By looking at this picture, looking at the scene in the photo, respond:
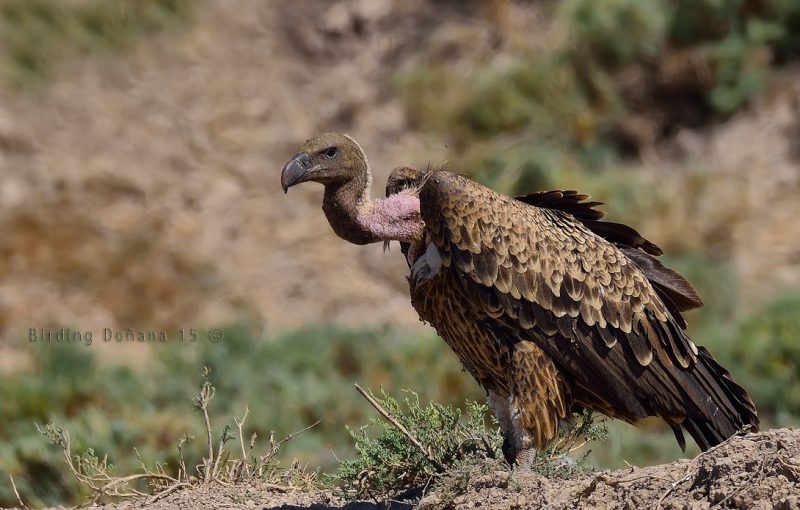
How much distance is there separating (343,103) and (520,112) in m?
2.35

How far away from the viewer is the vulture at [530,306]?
7.29m

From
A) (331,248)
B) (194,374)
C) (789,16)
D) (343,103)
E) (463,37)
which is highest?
(789,16)

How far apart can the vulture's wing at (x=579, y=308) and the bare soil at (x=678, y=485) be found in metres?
0.73

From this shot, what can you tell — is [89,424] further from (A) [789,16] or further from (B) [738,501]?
(A) [789,16]

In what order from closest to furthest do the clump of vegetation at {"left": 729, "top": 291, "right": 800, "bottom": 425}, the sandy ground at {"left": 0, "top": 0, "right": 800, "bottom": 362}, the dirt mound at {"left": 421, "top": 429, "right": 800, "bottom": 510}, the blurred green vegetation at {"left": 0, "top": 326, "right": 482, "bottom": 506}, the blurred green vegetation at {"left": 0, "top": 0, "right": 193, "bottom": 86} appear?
the dirt mound at {"left": 421, "top": 429, "right": 800, "bottom": 510} → the blurred green vegetation at {"left": 0, "top": 326, "right": 482, "bottom": 506} → the clump of vegetation at {"left": 729, "top": 291, "right": 800, "bottom": 425} → the sandy ground at {"left": 0, "top": 0, "right": 800, "bottom": 362} → the blurred green vegetation at {"left": 0, "top": 0, "right": 193, "bottom": 86}

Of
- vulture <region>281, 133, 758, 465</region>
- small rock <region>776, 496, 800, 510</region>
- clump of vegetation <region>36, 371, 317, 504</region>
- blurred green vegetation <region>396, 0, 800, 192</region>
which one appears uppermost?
blurred green vegetation <region>396, 0, 800, 192</region>

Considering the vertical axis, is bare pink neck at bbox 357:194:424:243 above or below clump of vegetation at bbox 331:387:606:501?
above

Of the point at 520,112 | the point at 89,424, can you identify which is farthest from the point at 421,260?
the point at 520,112

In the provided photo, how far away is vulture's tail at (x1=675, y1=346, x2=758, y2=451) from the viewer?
24.7 feet

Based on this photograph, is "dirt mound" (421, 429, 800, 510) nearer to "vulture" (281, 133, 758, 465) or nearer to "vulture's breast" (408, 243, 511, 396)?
"vulture" (281, 133, 758, 465)

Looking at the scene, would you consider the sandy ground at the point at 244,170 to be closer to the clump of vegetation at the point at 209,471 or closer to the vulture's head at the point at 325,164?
the clump of vegetation at the point at 209,471

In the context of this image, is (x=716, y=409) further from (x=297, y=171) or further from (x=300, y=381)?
(x=300, y=381)

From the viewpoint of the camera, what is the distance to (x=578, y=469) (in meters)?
7.34

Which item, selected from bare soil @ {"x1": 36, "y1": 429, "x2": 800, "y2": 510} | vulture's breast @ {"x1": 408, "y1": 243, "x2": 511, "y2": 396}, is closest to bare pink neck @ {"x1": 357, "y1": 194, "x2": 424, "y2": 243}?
vulture's breast @ {"x1": 408, "y1": 243, "x2": 511, "y2": 396}
